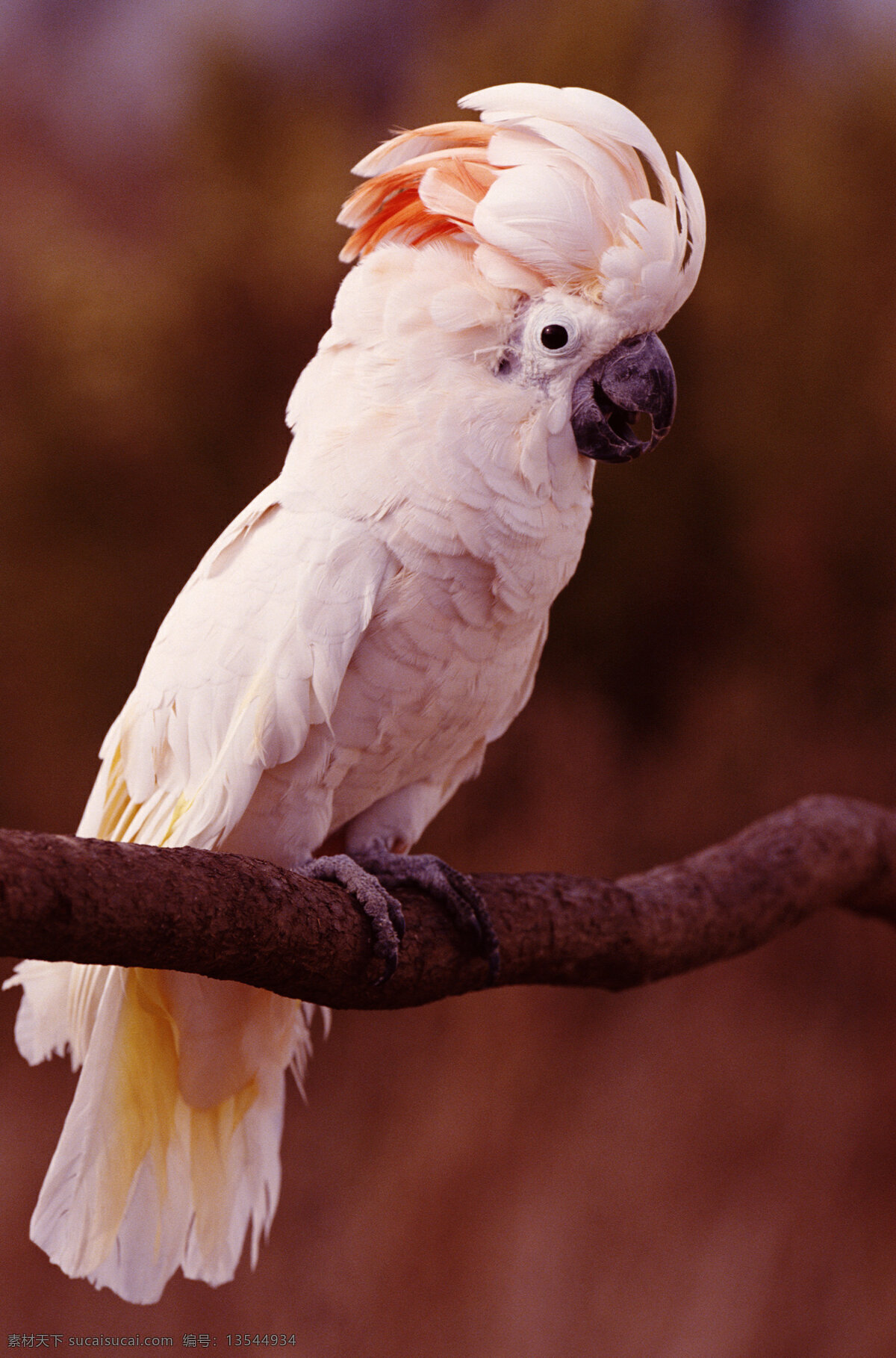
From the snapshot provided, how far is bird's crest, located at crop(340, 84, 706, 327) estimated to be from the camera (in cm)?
104

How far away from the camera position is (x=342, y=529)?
1.09 metres

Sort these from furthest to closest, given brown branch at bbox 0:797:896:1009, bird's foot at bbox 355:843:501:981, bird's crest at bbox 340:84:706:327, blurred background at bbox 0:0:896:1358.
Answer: blurred background at bbox 0:0:896:1358, bird's foot at bbox 355:843:501:981, bird's crest at bbox 340:84:706:327, brown branch at bbox 0:797:896:1009

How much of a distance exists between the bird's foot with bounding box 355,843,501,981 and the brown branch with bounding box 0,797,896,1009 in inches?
0.6

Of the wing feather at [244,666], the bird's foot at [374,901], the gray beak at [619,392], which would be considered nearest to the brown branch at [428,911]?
the bird's foot at [374,901]

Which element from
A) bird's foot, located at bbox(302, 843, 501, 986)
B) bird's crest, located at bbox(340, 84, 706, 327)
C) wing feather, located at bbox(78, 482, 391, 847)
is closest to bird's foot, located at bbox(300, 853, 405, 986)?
bird's foot, located at bbox(302, 843, 501, 986)

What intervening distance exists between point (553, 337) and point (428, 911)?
61cm

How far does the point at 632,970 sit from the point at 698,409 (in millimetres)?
1356

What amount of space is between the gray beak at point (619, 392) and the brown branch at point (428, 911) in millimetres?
514

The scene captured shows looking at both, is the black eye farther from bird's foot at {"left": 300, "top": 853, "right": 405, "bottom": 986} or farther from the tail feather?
the tail feather

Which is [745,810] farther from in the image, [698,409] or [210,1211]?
[210,1211]

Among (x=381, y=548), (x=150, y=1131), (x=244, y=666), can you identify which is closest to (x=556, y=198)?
(x=381, y=548)

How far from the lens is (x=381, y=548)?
1.09 metres

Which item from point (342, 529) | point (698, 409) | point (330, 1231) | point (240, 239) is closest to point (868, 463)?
point (698, 409)

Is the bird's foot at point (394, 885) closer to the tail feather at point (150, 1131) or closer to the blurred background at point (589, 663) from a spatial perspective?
the tail feather at point (150, 1131)
